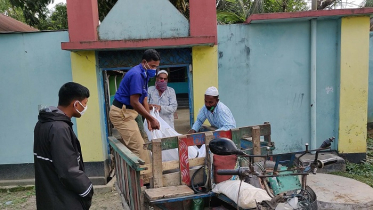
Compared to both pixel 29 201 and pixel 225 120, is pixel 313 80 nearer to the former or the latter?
pixel 225 120

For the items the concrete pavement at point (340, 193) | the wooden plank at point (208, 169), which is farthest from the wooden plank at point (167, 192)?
the concrete pavement at point (340, 193)

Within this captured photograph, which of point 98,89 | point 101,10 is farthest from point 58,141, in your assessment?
point 101,10

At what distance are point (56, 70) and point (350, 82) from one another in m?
5.29

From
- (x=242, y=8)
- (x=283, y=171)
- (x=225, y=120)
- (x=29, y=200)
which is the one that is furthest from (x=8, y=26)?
(x=283, y=171)

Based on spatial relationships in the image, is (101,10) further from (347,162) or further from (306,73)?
(347,162)

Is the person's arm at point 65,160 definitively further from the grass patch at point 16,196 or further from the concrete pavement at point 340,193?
the grass patch at point 16,196

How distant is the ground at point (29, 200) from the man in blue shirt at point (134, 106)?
68.6 inches

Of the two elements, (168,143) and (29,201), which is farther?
(29,201)

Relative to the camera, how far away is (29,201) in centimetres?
512

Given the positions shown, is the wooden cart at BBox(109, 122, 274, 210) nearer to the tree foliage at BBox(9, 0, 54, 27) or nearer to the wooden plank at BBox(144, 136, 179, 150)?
the wooden plank at BBox(144, 136, 179, 150)

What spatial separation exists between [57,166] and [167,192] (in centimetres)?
101

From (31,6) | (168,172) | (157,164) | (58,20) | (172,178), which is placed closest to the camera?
(157,164)

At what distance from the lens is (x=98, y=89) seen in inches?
213

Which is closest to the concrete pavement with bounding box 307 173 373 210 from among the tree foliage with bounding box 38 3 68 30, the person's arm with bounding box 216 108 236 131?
the person's arm with bounding box 216 108 236 131
